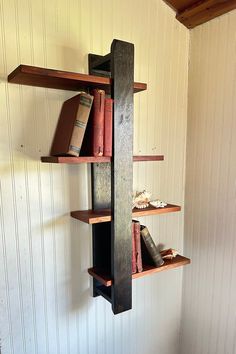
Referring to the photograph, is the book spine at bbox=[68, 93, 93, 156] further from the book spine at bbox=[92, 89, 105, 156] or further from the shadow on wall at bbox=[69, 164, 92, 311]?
the shadow on wall at bbox=[69, 164, 92, 311]

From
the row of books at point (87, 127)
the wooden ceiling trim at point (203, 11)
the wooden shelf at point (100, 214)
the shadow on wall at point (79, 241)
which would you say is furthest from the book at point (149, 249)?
the wooden ceiling trim at point (203, 11)

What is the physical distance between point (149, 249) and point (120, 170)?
1.69 feet

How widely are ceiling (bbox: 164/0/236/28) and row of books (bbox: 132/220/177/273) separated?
1230 millimetres

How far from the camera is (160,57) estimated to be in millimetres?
1596

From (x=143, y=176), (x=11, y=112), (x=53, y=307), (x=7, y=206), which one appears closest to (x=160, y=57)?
(x=143, y=176)

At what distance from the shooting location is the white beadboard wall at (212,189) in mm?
1513

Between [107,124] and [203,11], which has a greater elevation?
[203,11]

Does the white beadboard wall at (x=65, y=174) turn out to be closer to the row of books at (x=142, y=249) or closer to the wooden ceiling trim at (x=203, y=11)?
the wooden ceiling trim at (x=203, y=11)

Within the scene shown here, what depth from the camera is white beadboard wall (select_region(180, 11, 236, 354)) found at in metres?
1.51

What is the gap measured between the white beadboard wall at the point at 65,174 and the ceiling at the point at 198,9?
6cm

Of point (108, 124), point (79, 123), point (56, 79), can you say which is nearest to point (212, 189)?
point (108, 124)

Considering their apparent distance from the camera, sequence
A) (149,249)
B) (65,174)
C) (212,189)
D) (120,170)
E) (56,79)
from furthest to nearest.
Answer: (212,189) < (149,249) < (65,174) < (120,170) < (56,79)

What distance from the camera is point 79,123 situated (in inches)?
43.2

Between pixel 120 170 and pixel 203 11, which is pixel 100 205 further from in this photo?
pixel 203 11
